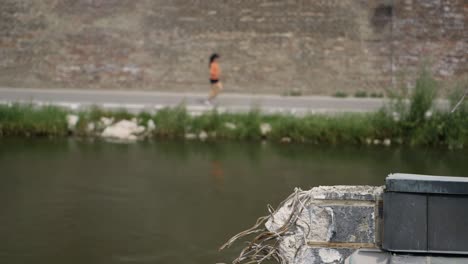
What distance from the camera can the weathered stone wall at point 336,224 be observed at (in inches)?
188

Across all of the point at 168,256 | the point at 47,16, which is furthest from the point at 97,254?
the point at 47,16

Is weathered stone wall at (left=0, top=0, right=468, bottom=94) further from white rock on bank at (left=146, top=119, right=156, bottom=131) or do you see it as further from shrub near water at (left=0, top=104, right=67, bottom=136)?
shrub near water at (left=0, top=104, right=67, bottom=136)

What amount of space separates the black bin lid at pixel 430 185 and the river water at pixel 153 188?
344 centimetres

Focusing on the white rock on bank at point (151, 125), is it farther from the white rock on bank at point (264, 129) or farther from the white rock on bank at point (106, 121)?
the white rock on bank at point (264, 129)

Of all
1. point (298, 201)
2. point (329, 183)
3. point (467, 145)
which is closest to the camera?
point (298, 201)

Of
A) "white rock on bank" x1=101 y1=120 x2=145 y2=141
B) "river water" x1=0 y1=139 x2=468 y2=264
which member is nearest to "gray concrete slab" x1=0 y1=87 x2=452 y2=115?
"white rock on bank" x1=101 y1=120 x2=145 y2=141

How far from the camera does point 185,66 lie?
18312 mm

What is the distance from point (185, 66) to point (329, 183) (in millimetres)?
8015

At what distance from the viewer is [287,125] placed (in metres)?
14.1

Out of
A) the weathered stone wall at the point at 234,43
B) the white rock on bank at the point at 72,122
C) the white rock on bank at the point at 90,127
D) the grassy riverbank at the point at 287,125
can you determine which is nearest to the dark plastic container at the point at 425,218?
the grassy riverbank at the point at 287,125

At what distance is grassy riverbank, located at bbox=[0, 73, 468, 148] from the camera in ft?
44.5

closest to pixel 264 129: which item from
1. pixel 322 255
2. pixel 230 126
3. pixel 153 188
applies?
pixel 230 126

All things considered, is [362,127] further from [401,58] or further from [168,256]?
[168,256]

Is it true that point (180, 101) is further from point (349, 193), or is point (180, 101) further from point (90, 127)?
point (349, 193)
